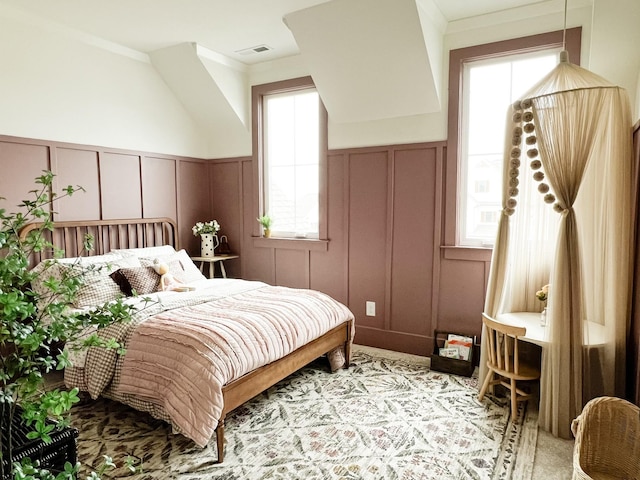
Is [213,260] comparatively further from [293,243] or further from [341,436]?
[341,436]

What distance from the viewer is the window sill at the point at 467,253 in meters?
3.50

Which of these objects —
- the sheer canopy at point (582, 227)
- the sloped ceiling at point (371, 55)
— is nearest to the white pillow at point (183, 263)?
the sloped ceiling at point (371, 55)

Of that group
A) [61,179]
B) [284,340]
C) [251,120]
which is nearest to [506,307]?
[284,340]

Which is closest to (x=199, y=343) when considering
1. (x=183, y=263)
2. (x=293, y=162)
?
(x=183, y=263)

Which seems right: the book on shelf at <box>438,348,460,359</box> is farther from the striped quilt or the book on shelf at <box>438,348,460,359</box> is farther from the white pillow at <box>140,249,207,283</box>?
the white pillow at <box>140,249,207,283</box>

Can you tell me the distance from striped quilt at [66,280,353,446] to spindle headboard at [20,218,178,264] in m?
1.09

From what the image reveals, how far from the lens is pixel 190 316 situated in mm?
2760

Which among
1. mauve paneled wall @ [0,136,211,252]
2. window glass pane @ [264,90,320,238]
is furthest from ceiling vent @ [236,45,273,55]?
mauve paneled wall @ [0,136,211,252]

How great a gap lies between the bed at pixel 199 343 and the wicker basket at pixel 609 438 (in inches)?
65.9

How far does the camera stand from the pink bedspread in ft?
7.39

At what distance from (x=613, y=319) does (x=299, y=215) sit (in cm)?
288

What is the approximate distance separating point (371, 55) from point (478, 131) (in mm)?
1078

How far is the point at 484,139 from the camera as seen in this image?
3.55 metres

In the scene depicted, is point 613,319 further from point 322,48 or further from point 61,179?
point 61,179
